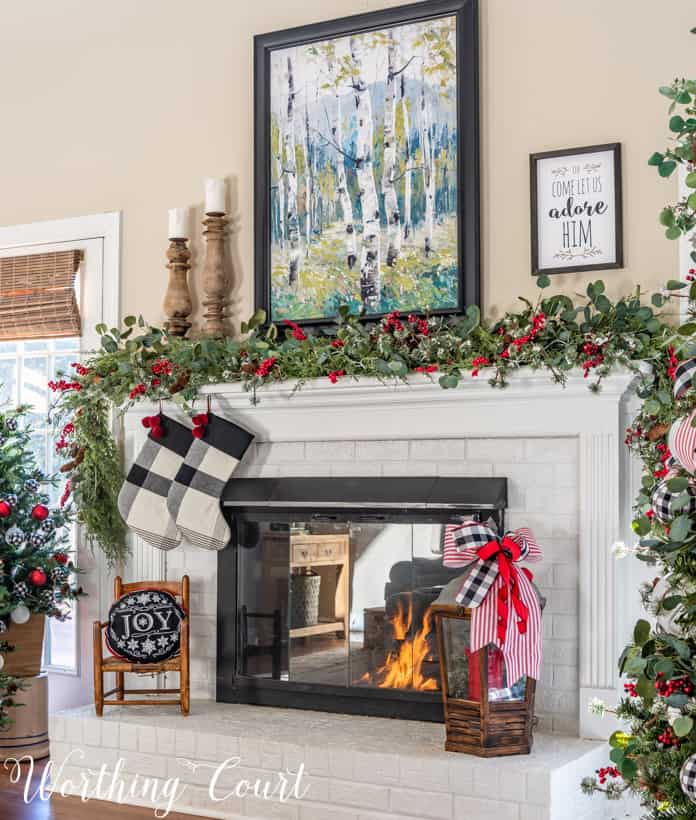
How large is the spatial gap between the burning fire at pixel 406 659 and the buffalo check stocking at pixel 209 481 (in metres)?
0.72

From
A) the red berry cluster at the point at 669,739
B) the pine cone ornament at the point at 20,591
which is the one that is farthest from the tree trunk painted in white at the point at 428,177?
the red berry cluster at the point at 669,739

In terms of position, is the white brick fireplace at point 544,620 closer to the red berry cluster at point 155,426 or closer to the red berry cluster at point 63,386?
the red berry cluster at point 155,426

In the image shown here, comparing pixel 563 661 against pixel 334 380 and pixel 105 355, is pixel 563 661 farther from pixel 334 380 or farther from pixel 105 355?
pixel 105 355

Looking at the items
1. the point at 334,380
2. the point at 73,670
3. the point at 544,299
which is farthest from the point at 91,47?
the point at 73,670

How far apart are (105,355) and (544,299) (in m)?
1.73

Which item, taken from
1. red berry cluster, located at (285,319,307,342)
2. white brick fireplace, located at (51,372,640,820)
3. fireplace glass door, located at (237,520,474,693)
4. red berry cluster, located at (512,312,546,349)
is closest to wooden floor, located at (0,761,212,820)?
white brick fireplace, located at (51,372,640,820)

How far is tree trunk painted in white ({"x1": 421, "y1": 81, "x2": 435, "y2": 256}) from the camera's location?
3.86 metres

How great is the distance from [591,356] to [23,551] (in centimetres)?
232

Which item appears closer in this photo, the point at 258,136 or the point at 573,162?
the point at 573,162

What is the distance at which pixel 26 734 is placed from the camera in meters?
4.29

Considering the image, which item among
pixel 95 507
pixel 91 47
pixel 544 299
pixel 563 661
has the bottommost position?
pixel 563 661

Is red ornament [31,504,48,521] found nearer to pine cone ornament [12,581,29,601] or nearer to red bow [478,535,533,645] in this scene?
pine cone ornament [12,581,29,601]

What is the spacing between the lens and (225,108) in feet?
14.0

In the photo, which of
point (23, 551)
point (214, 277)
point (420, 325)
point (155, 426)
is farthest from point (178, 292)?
point (23, 551)
